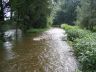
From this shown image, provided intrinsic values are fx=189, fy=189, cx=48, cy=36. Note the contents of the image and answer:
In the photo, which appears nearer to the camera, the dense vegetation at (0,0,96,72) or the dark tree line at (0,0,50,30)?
the dense vegetation at (0,0,96,72)

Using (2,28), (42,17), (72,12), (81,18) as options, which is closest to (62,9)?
(72,12)

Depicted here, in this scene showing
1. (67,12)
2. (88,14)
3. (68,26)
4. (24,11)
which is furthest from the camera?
(67,12)

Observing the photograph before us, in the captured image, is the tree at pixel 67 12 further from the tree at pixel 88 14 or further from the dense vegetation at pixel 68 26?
the tree at pixel 88 14

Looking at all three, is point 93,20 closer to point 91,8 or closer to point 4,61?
point 91,8

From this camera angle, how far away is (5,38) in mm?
15867

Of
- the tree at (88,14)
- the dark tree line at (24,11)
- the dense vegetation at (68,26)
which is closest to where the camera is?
the dense vegetation at (68,26)

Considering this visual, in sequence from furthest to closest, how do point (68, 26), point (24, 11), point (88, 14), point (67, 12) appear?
point (67, 12) < point (68, 26) < point (88, 14) < point (24, 11)

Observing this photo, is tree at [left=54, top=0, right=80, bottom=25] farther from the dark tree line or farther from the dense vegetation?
the dark tree line

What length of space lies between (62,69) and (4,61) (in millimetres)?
2962

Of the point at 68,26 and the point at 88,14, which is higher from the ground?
the point at 88,14

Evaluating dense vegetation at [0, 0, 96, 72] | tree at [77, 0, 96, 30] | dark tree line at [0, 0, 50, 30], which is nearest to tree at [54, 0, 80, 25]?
dense vegetation at [0, 0, 96, 72]

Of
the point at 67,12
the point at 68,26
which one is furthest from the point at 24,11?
the point at 67,12

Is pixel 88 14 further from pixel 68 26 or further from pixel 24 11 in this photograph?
pixel 24 11

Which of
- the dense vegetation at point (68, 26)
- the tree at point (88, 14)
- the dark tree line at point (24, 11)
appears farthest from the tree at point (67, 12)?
the tree at point (88, 14)
